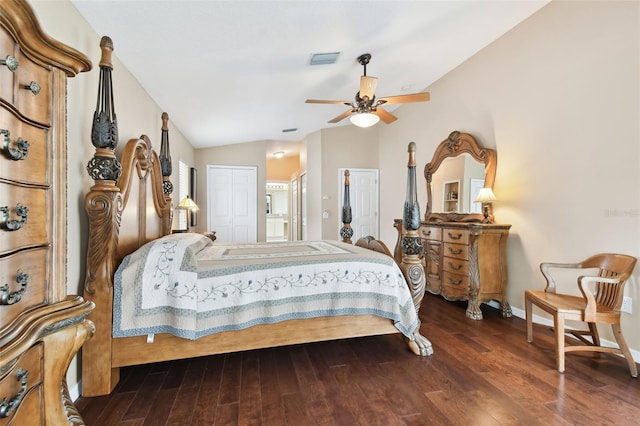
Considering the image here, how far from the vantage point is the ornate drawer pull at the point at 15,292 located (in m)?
0.71

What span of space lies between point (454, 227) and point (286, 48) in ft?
8.69

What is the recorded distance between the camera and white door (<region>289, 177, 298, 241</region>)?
318 inches

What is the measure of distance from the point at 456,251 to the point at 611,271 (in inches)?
52.3

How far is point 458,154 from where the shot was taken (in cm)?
391

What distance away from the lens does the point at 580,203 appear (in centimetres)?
256

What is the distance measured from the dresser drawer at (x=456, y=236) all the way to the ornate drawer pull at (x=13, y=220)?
11.3 feet

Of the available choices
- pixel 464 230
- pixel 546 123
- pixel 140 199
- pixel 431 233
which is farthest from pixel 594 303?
pixel 140 199

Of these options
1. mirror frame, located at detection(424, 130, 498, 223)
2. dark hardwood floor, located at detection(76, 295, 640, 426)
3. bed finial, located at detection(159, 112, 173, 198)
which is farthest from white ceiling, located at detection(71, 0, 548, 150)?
dark hardwood floor, located at detection(76, 295, 640, 426)

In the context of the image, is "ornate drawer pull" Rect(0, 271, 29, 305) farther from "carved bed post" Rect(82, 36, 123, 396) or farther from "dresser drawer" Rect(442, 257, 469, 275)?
"dresser drawer" Rect(442, 257, 469, 275)

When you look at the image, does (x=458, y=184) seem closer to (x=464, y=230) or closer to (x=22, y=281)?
(x=464, y=230)

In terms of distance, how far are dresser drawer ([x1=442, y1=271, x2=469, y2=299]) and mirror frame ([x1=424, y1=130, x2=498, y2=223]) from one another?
750mm

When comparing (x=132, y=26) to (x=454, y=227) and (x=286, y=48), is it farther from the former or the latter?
(x=454, y=227)

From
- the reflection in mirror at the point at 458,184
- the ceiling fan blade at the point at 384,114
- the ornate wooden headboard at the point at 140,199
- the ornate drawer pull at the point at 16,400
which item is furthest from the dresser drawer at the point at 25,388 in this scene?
the reflection in mirror at the point at 458,184

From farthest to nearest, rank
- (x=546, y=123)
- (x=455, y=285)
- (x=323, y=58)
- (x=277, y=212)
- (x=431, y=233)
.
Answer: (x=277, y=212) → (x=431, y=233) → (x=455, y=285) → (x=323, y=58) → (x=546, y=123)
